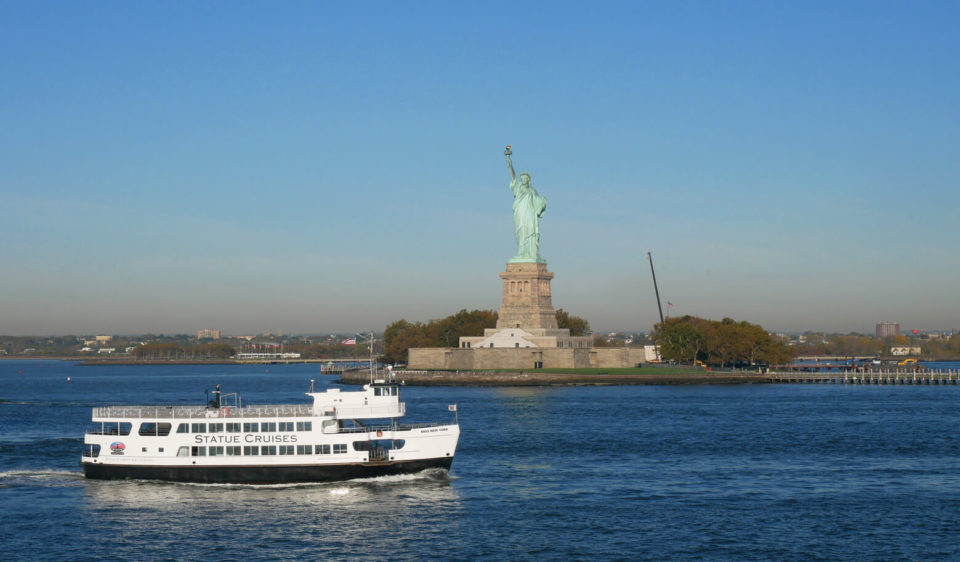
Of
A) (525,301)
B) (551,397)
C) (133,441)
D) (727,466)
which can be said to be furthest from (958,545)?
(525,301)

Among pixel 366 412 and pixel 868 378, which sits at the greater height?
pixel 366 412

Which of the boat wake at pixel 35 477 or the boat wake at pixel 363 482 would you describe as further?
the boat wake at pixel 35 477

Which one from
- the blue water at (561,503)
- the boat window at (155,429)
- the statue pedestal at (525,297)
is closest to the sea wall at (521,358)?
the statue pedestal at (525,297)

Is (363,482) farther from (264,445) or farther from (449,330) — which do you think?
(449,330)

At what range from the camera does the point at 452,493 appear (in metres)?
47.2

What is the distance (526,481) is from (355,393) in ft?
27.8

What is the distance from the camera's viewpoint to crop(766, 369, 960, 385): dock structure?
→ 14125cm

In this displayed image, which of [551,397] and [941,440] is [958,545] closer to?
[941,440]

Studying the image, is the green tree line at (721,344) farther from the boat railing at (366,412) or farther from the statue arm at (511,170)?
the boat railing at (366,412)

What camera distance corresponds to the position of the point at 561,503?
45562mm

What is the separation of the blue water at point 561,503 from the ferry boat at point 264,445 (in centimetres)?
85

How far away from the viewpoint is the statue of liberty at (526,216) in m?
144

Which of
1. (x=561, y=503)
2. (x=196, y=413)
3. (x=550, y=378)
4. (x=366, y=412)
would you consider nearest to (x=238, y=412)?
(x=196, y=413)

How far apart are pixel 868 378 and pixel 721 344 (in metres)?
20.8
